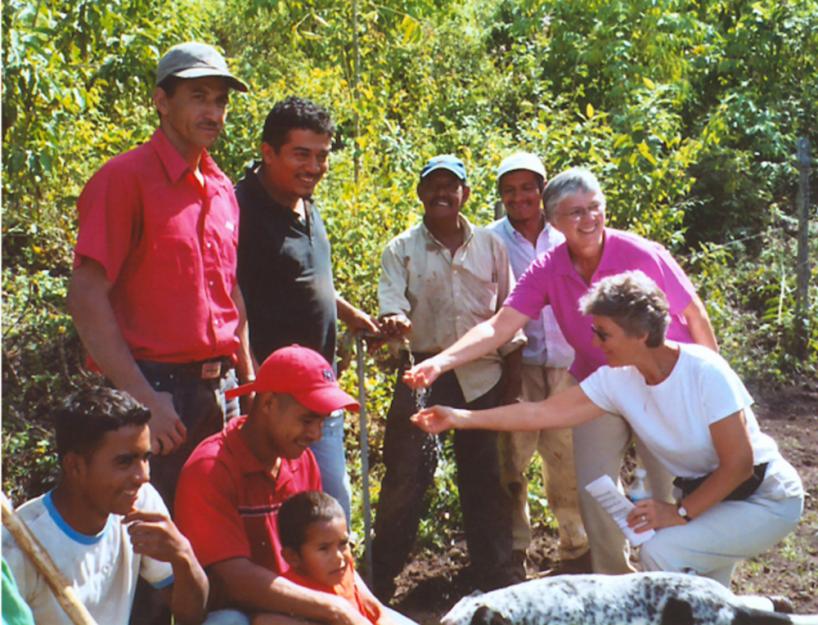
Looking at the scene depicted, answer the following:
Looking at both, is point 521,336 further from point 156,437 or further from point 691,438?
point 156,437

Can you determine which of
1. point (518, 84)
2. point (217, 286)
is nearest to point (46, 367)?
point (217, 286)

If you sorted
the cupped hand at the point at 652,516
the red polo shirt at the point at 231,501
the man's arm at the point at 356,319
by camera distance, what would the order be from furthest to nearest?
the man's arm at the point at 356,319 < the cupped hand at the point at 652,516 < the red polo shirt at the point at 231,501

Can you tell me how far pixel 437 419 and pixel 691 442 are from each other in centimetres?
89

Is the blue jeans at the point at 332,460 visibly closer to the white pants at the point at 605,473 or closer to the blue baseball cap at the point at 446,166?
the white pants at the point at 605,473

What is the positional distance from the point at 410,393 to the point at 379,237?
1.95 meters

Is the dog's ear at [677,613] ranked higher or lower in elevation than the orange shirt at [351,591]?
lower

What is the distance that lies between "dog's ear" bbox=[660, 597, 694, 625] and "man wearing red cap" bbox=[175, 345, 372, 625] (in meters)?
0.96

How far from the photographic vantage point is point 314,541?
12.6ft

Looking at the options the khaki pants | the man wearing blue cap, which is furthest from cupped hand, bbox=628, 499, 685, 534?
the khaki pants

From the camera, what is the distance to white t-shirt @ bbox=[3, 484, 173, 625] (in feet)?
10.5

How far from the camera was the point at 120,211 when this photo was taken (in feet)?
12.9

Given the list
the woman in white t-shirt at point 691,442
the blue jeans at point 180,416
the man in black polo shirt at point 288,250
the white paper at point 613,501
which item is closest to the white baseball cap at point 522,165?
the man in black polo shirt at point 288,250

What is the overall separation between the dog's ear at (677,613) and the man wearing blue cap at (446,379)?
1521 millimetres

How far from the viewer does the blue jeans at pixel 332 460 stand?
4691 millimetres
